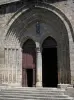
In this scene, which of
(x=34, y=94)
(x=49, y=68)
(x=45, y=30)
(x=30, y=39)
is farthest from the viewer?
(x=49, y=68)

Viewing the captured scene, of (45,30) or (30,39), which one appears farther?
(30,39)

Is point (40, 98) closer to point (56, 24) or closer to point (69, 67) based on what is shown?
point (69, 67)

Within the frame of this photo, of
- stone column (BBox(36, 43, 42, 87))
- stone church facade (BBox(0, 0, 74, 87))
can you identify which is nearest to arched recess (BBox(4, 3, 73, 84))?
stone church facade (BBox(0, 0, 74, 87))

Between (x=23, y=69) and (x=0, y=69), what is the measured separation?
1.26 metres

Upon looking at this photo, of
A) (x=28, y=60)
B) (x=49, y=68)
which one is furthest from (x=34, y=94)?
(x=49, y=68)

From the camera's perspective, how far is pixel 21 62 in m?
13.4

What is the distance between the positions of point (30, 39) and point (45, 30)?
107 cm

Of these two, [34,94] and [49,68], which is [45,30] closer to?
[49,68]

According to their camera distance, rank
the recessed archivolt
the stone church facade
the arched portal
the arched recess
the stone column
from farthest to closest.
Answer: the arched portal, the stone column, the recessed archivolt, the stone church facade, the arched recess

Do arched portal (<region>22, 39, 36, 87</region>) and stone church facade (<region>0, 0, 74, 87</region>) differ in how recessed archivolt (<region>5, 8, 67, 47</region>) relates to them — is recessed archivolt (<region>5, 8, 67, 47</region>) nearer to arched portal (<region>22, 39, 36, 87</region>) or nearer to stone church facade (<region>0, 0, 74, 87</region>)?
stone church facade (<region>0, 0, 74, 87</region>)

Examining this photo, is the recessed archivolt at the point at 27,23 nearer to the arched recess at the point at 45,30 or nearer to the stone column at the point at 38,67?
the arched recess at the point at 45,30

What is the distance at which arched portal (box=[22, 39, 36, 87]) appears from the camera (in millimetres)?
13352

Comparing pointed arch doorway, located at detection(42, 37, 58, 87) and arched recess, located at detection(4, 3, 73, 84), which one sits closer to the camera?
arched recess, located at detection(4, 3, 73, 84)

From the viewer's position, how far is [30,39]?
13.4m
